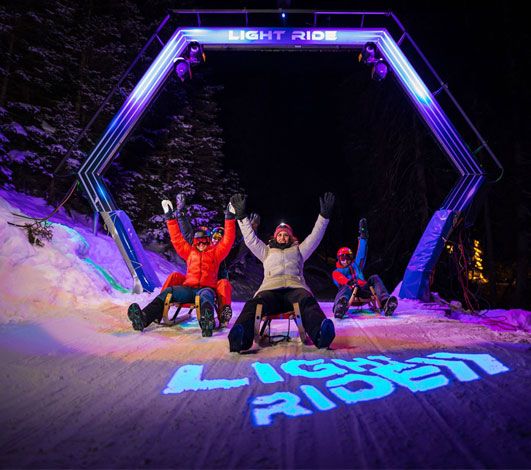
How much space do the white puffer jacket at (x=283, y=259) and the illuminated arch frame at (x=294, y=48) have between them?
3.66m

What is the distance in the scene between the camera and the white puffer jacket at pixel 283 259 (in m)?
4.68

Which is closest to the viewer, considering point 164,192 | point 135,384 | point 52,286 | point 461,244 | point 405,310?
point 135,384

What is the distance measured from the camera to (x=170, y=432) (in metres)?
2.11

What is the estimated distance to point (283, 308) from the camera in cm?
450

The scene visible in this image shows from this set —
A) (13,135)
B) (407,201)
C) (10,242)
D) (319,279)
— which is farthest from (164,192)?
(319,279)

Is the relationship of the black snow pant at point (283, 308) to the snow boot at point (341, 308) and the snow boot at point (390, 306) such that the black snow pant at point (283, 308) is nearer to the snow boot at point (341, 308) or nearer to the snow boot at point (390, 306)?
the snow boot at point (341, 308)

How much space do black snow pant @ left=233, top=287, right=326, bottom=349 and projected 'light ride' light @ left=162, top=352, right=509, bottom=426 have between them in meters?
0.42

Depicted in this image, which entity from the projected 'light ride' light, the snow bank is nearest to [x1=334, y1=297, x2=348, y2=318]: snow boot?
the projected 'light ride' light

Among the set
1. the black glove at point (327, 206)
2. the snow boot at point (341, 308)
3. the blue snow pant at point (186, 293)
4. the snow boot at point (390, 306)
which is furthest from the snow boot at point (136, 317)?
the snow boot at point (390, 306)

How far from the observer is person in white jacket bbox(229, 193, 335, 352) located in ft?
12.6

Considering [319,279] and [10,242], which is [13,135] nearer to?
[10,242]

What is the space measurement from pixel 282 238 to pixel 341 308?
2.03 meters

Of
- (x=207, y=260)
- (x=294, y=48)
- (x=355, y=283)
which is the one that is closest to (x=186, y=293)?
(x=207, y=260)

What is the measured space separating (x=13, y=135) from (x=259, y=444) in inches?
492
